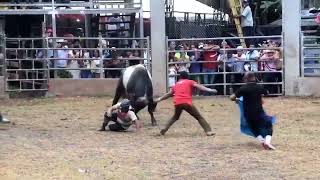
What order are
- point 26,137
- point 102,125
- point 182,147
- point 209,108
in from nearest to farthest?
point 182,147
point 26,137
point 102,125
point 209,108

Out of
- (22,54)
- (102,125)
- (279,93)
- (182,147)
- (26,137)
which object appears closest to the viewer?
(182,147)

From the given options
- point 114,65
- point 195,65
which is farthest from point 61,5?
point 195,65

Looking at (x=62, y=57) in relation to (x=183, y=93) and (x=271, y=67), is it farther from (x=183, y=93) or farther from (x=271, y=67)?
(x=183, y=93)

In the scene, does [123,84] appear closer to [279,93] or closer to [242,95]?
[242,95]

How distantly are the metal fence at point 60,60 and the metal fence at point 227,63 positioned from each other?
3.02 feet

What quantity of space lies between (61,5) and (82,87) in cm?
307

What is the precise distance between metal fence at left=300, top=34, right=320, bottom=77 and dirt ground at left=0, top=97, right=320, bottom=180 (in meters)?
3.14

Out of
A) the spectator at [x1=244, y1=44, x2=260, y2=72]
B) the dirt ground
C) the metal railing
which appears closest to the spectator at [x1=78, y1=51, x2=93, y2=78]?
the metal railing

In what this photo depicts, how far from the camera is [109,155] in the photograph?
32.0 feet

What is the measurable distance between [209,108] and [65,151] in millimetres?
6692

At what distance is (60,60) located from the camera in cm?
1945

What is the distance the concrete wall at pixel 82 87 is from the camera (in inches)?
761

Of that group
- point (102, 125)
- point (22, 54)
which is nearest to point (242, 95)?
point (102, 125)

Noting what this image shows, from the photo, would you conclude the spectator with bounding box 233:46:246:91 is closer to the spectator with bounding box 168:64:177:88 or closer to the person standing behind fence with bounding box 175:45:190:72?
the person standing behind fence with bounding box 175:45:190:72
